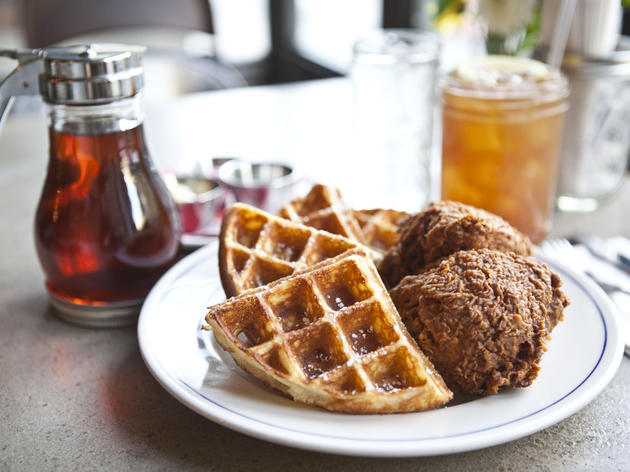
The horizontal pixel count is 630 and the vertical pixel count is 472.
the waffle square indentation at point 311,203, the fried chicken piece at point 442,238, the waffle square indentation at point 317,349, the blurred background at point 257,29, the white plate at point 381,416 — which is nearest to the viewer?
the white plate at point 381,416

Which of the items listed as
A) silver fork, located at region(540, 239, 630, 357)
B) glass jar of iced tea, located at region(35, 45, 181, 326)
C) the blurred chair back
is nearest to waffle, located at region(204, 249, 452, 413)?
glass jar of iced tea, located at region(35, 45, 181, 326)

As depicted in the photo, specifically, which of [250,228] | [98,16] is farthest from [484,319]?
[98,16]

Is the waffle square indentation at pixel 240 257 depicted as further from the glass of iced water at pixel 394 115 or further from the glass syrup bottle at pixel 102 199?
the glass of iced water at pixel 394 115

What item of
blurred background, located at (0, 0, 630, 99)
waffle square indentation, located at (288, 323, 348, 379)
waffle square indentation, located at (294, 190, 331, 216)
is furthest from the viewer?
blurred background, located at (0, 0, 630, 99)

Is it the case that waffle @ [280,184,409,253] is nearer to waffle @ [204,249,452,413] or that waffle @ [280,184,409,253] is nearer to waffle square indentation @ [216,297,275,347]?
waffle @ [204,249,452,413]

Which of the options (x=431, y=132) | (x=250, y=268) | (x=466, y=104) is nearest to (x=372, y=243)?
(x=250, y=268)

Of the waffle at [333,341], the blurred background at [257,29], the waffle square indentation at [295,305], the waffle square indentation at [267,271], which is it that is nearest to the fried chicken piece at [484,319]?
the waffle at [333,341]

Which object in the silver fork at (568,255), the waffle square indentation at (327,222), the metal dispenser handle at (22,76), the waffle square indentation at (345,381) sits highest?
the metal dispenser handle at (22,76)
